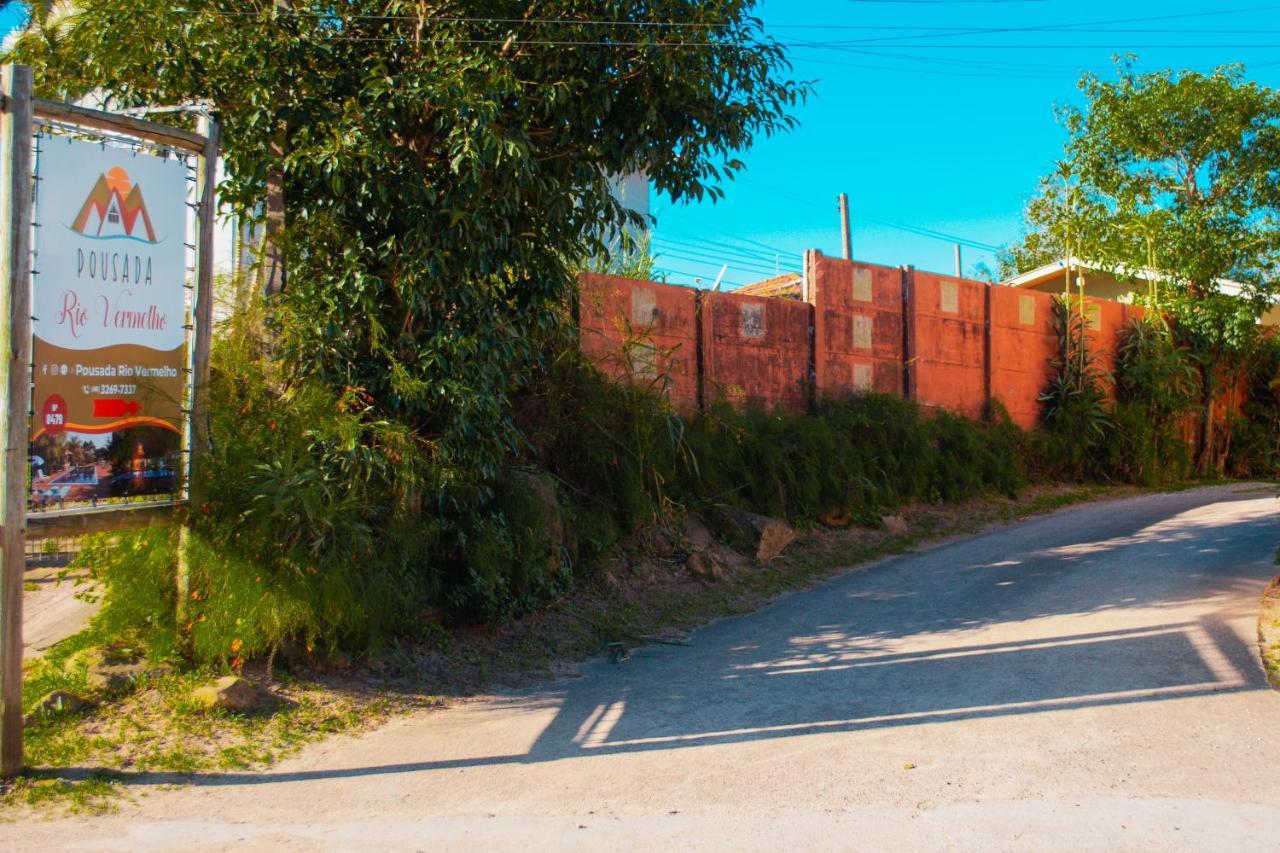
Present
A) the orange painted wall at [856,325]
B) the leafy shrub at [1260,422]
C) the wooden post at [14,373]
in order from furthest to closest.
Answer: the leafy shrub at [1260,422], the orange painted wall at [856,325], the wooden post at [14,373]

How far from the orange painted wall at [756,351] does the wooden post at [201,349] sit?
20.4ft

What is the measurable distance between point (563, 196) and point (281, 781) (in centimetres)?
446

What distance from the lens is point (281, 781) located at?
5367mm

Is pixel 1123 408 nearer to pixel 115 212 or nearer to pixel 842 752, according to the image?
pixel 842 752

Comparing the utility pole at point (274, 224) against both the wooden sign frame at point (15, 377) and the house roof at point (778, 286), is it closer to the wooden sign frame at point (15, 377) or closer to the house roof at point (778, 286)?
the wooden sign frame at point (15, 377)

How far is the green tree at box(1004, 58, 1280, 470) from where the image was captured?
16.8 meters

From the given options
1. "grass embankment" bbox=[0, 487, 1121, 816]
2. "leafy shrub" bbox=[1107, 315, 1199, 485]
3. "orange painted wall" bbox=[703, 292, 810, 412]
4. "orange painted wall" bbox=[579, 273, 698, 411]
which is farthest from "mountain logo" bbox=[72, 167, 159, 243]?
"leafy shrub" bbox=[1107, 315, 1199, 485]

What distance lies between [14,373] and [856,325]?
10.3 metres

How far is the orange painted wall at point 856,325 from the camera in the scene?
1338 centimetres

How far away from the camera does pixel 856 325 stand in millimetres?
13734

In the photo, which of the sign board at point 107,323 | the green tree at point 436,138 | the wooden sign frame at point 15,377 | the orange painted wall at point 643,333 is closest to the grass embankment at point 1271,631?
the green tree at point 436,138

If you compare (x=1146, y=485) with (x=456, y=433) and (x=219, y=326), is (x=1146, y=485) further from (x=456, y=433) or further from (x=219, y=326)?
(x=219, y=326)

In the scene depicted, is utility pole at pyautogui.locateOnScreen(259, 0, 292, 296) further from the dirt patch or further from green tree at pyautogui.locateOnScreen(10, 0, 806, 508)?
the dirt patch

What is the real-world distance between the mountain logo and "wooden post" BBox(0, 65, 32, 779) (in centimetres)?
41
